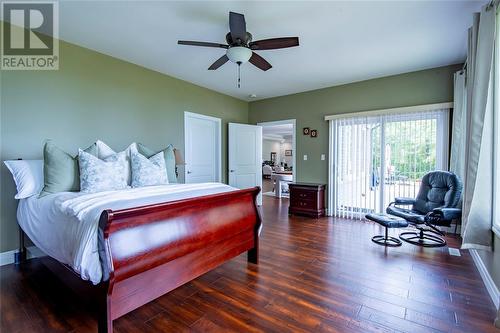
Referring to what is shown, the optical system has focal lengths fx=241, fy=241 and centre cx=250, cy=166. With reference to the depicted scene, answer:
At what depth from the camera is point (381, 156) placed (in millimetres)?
4430

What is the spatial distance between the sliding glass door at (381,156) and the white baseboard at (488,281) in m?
1.60

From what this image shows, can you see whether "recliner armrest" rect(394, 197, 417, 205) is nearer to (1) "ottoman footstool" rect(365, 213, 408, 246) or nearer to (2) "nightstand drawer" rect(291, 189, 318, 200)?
(1) "ottoman footstool" rect(365, 213, 408, 246)

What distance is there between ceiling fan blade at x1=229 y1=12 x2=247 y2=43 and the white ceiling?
28 cm

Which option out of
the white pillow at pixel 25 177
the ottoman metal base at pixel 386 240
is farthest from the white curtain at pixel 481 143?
the white pillow at pixel 25 177

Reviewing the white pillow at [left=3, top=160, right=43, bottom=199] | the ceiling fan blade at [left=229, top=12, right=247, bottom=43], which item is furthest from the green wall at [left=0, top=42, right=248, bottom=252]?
the ceiling fan blade at [left=229, top=12, right=247, bottom=43]

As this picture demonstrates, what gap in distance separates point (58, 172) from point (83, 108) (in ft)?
3.98

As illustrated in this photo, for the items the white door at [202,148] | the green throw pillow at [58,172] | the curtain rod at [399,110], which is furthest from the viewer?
the white door at [202,148]

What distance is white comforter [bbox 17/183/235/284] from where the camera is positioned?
1.46 metres

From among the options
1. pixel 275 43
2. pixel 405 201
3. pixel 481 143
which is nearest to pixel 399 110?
pixel 405 201

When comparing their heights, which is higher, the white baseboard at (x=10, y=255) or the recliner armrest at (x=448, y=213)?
the recliner armrest at (x=448, y=213)

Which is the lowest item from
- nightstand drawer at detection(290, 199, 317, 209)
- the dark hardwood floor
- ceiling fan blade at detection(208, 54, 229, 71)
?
the dark hardwood floor

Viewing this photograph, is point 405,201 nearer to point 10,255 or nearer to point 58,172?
point 58,172

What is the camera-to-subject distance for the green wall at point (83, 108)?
108 inches

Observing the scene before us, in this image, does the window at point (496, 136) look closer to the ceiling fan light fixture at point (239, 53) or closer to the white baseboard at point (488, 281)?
the white baseboard at point (488, 281)
